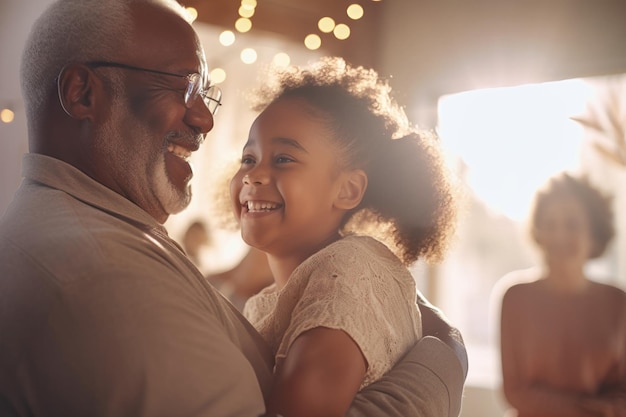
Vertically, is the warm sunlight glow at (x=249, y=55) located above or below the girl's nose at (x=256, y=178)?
above

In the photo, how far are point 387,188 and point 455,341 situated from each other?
32 cm

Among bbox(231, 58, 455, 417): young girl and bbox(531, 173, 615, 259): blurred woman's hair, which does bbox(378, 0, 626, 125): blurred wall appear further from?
bbox(231, 58, 455, 417): young girl

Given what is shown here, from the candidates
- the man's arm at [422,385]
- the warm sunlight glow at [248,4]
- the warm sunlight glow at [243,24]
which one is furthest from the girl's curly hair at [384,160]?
the warm sunlight glow at [243,24]

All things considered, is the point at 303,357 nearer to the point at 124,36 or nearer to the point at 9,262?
the point at 9,262

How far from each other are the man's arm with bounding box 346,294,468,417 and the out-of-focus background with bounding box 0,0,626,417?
4.51 ft

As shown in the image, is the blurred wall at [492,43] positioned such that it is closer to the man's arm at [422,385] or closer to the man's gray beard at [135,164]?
the man's arm at [422,385]

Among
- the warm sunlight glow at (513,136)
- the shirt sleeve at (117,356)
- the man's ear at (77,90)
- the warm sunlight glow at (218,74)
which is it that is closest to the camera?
the shirt sleeve at (117,356)

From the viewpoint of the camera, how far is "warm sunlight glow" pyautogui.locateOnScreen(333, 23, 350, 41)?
10.7 feet

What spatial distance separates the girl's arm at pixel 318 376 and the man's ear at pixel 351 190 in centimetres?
42

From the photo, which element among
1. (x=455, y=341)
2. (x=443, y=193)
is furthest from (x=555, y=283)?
(x=455, y=341)

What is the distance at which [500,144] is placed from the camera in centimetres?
300

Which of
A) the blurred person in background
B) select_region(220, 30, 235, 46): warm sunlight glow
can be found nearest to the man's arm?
the blurred person in background

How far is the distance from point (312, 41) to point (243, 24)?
1.01ft

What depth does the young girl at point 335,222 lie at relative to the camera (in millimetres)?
962
